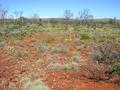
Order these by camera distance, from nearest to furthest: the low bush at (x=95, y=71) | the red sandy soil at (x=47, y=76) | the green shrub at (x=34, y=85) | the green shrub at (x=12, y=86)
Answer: the green shrub at (x=34, y=85) → the red sandy soil at (x=47, y=76) → the green shrub at (x=12, y=86) → the low bush at (x=95, y=71)

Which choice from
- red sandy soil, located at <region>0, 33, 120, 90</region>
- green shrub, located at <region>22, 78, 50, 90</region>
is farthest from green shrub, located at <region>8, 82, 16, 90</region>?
green shrub, located at <region>22, 78, 50, 90</region>

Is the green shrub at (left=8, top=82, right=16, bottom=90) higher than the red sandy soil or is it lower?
lower

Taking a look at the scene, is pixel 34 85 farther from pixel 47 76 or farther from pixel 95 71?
pixel 95 71

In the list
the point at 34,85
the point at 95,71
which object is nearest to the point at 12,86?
the point at 34,85

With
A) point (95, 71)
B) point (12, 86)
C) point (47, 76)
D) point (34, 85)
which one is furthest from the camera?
point (95, 71)

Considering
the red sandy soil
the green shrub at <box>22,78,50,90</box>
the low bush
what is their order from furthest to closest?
the low bush → the red sandy soil → the green shrub at <box>22,78,50,90</box>

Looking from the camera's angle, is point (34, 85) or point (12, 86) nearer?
point (34, 85)

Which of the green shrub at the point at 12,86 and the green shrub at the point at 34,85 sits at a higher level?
the green shrub at the point at 34,85

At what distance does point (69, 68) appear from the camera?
30.3 feet

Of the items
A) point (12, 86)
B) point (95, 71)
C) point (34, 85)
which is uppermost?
point (95, 71)

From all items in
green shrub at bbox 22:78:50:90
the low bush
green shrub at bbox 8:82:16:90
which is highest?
the low bush

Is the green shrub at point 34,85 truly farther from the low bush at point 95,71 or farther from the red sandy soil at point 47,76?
the low bush at point 95,71

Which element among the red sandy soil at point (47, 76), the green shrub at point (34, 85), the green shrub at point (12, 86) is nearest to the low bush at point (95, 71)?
the red sandy soil at point (47, 76)

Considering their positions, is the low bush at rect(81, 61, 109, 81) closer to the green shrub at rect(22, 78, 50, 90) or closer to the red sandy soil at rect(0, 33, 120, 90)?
the red sandy soil at rect(0, 33, 120, 90)
